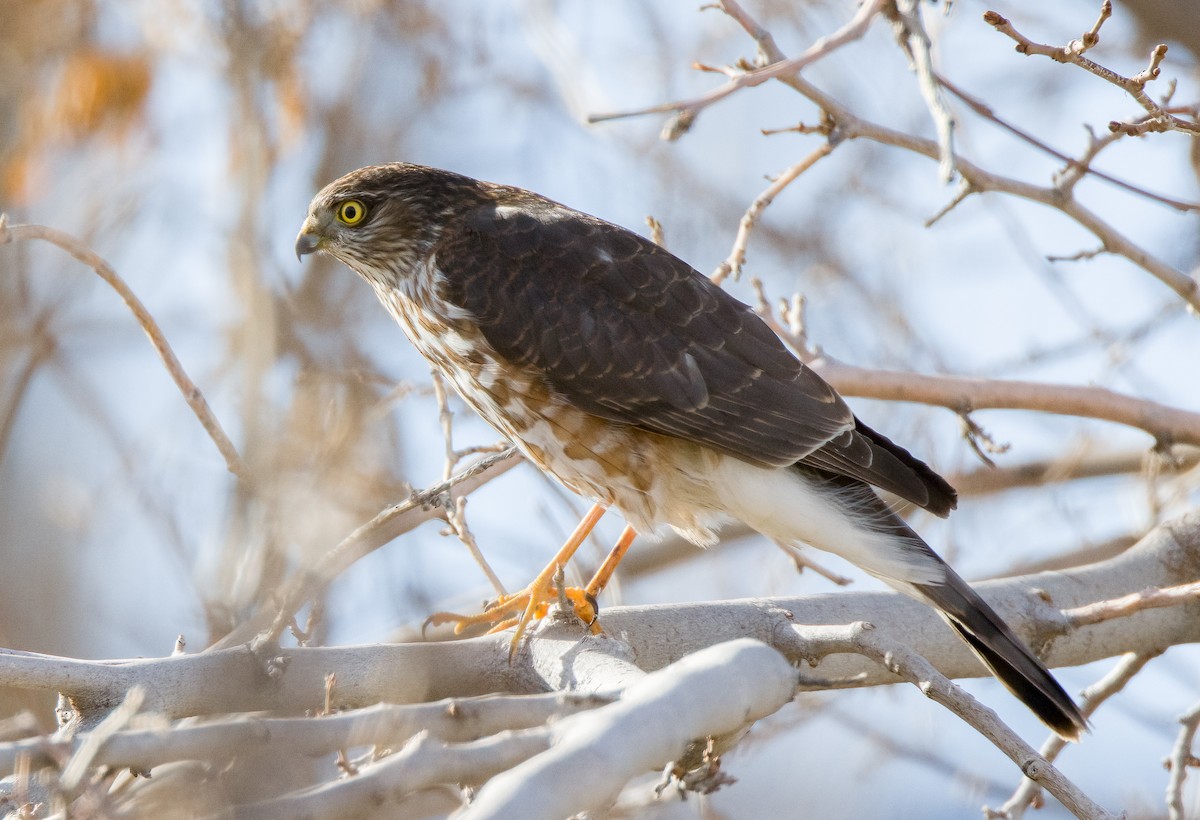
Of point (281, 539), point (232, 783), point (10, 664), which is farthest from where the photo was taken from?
point (10, 664)

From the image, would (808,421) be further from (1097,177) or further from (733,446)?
(1097,177)

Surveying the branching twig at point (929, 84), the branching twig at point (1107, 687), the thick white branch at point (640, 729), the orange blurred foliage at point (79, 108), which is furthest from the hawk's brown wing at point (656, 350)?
the orange blurred foliage at point (79, 108)

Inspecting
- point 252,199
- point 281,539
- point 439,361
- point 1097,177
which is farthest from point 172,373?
point 252,199

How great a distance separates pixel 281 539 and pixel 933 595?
1.83 meters

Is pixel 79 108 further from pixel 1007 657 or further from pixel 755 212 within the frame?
pixel 1007 657

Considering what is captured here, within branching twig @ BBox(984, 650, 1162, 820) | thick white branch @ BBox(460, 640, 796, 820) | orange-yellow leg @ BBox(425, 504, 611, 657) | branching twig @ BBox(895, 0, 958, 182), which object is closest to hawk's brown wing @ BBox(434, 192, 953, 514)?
orange-yellow leg @ BBox(425, 504, 611, 657)

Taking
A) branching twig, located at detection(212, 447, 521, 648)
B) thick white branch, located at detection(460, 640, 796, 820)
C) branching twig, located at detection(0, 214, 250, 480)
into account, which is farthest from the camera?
branching twig, located at detection(0, 214, 250, 480)

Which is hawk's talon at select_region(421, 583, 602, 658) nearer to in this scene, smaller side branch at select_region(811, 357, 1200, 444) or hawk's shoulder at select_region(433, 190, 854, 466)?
hawk's shoulder at select_region(433, 190, 854, 466)

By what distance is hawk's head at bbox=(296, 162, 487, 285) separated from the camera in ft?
13.5

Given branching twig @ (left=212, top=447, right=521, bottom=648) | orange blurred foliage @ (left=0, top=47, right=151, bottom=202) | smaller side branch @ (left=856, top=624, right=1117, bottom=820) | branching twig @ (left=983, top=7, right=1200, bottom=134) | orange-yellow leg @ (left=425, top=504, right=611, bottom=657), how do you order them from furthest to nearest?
orange blurred foliage @ (left=0, top=47, right=151, bottom=202), orange-yellow leg @ (left=425, top=504, right=611, bottom=657), branching twig @ (left=983, top=7, right=1200, bottom=134), smaller side branch @ (left=856, top=624, right=1117, bottom=820), branching twig @ (left=212, top=447, right=521, bottom=648)

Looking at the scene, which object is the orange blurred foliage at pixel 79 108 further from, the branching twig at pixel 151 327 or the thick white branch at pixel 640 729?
the thick white branch at pixel 640 729

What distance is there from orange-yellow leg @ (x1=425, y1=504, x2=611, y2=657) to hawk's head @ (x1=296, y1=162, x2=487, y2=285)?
104 cm

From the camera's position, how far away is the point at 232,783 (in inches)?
63.9

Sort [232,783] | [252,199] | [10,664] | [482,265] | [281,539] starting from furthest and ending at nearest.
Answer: [252,199]
[482,265]
[10,664]
[281,539]
[232,783]
